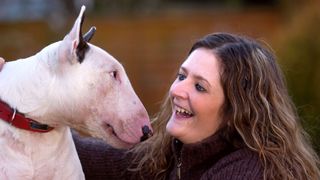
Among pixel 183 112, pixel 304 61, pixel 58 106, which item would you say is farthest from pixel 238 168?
pixel 304 61

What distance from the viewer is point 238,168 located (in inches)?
122

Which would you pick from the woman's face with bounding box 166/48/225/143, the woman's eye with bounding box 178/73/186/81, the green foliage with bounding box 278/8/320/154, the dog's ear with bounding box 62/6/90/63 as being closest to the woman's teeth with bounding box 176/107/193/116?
the woman's face with bounding box 166/48/225/143

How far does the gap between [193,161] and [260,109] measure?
369 mm

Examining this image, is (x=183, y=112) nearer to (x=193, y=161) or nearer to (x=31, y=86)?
(x=193, y=161)

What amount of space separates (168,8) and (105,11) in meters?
1.07

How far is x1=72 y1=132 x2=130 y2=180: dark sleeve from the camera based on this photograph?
12.1ft

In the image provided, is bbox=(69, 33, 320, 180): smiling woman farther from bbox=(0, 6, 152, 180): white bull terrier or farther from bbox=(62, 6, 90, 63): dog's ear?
bbox=(62, 6, 90, 63): dog's ear

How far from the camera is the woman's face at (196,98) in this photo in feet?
10.3

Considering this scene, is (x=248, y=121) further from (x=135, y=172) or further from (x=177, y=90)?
(x=135, y=172)

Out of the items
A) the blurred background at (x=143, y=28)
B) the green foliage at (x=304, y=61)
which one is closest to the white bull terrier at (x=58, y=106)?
the green foliage at (x=304, y=61)

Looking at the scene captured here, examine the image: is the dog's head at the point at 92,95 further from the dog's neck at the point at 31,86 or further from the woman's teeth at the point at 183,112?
the woman's teeth at the point at 183,112

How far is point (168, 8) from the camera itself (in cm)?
1177

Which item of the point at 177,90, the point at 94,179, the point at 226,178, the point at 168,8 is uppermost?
the point at 177,90

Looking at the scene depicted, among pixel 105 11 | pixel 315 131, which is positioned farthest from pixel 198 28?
pixel 315 131
